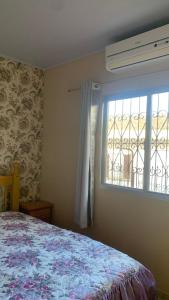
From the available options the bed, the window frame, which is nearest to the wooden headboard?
the bed

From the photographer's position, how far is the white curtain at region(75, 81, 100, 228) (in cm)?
273

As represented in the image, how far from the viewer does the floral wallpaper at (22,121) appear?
10.4 ft

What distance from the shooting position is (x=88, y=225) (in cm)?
279

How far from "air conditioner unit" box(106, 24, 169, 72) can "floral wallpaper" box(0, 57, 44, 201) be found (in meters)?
1.33

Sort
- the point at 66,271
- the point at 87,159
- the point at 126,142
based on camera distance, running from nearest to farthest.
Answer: the point at 66,271 → the point at 126,142 → the point at 87,159

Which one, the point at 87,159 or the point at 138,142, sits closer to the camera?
the point at 138,142

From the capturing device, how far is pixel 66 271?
1.58 m

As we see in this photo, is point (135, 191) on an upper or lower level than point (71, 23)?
lower

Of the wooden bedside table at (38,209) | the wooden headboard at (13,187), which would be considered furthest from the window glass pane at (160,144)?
the wooden headboard at (13,187)

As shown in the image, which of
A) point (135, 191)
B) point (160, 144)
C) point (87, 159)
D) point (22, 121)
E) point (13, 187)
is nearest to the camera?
point (160, 144)

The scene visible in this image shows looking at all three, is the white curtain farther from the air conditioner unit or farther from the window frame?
the air conditioner unit

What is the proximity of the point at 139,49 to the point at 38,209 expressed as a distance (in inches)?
85.2

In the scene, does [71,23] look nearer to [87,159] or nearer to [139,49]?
[139,49]

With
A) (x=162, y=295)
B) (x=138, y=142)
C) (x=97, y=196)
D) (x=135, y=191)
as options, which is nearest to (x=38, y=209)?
(x=97, y=196)
